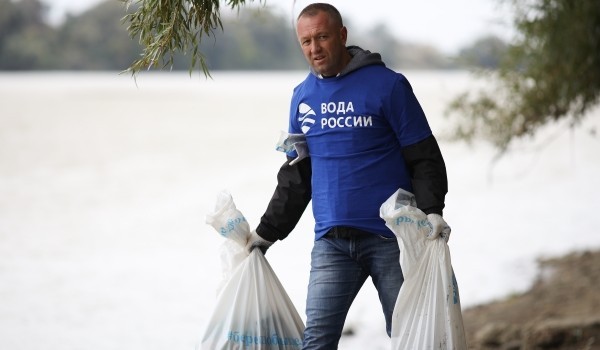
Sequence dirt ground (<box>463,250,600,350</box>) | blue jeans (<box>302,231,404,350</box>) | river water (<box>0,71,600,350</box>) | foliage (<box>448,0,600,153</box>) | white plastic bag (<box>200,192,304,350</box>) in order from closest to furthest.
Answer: blue jeans (<box>302,231,404,350</box>), white plastic bag (<box>200,192,304,350</box>), dirt ground (<box>463,250,600,350</box>), foliage (<box>448,0,600,153</box>), river water (<box>0,71,600,350</box>)

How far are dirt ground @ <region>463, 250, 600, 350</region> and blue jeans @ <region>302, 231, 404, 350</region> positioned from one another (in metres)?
2.41

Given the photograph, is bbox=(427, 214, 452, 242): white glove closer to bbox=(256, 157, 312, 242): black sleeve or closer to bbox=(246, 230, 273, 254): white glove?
bbox=(256, 157, 312, 242): black sleeve

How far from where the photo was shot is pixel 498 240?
44.1ft

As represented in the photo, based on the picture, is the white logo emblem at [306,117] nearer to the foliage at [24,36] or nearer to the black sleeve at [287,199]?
the black sleeve at [287,199]

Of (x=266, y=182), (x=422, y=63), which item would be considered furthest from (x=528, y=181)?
(x=422, y=63)

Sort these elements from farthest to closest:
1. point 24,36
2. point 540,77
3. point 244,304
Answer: point 24,36 < point 540,77 < point 244,304

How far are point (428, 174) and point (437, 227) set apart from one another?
0.58 ft

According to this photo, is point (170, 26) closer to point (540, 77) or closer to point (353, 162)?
point (353, 162)

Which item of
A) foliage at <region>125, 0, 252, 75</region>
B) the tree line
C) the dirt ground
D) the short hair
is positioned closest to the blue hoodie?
the short hair

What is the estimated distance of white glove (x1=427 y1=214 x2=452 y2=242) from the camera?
316 centimetres

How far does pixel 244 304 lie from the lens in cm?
348

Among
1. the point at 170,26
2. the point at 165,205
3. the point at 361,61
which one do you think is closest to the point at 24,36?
the point at 165,205

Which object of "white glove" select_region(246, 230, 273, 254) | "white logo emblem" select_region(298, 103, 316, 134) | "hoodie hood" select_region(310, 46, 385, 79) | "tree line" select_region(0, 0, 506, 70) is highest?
"tree line" select_region(0, 0, 506, 70)

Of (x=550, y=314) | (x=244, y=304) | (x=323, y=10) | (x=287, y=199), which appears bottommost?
(x=550, y=314)
